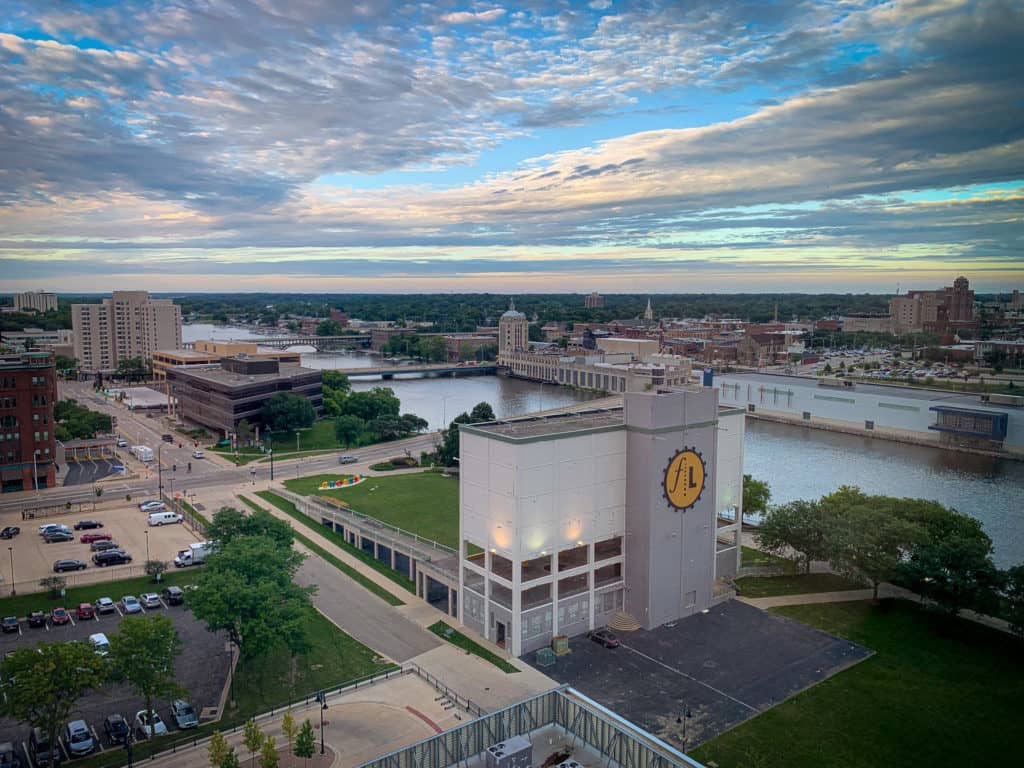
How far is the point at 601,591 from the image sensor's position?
24531 mm

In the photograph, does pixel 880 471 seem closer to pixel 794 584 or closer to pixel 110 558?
pixel 794 584

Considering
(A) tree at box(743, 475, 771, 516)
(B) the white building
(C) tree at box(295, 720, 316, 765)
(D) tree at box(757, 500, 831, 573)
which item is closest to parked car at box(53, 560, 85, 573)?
(B) the white building

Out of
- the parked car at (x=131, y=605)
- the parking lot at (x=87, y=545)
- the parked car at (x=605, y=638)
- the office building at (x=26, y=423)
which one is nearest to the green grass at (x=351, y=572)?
the parking lot at (x=87, y=545)

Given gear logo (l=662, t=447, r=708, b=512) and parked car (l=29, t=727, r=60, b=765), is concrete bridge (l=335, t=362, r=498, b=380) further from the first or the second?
parked car (l=29, t=727, r=60, b=765)

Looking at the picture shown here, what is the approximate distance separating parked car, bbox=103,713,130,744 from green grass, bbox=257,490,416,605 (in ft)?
38.8

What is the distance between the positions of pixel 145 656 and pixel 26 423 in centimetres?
3275

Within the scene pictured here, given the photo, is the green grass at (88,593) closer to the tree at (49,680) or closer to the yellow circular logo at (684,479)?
the tree at (49,680)

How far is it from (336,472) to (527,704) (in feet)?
121

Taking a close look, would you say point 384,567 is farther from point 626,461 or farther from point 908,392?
point 908,392

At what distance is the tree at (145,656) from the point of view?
683 inches

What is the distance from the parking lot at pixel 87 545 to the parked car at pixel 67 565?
0.27 m

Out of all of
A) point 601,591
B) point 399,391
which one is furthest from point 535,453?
point 399,391

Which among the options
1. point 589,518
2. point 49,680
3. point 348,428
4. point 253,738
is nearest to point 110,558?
point 49,680

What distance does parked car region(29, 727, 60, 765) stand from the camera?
665 inches
